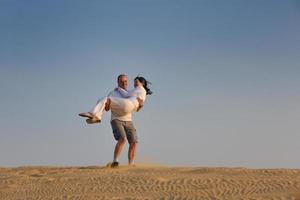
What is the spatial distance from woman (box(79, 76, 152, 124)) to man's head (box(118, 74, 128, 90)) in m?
0.13

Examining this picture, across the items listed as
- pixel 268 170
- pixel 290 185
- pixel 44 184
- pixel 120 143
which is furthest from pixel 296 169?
pixel 44 184

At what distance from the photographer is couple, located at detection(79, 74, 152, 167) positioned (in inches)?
404

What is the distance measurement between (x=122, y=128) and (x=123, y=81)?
104 cm

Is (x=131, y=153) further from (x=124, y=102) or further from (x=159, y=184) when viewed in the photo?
(x=159, y=184)

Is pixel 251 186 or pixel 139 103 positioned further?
pixel 139 103

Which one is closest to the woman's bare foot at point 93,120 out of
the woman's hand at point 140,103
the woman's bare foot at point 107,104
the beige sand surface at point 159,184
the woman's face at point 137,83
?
the woman's bare foot at point 107,104

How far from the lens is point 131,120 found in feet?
35.2

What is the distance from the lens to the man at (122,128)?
1030cm

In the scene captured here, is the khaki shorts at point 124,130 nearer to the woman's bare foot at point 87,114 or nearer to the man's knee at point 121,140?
the man's knee at point 121,140

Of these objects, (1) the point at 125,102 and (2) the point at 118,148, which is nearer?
(2) the point at 118,148

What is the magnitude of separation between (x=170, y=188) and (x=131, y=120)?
2.99 m

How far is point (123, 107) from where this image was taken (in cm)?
1044

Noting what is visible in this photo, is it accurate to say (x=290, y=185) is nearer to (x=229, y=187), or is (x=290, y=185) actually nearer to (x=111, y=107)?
(x=229, y=187)

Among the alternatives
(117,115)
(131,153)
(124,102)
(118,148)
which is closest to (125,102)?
(124,102)
